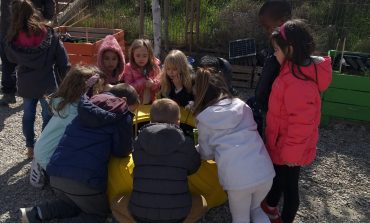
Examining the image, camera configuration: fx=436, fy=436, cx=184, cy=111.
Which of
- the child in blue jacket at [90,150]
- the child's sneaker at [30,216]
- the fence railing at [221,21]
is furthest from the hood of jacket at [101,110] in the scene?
the fence railing at [221,21]

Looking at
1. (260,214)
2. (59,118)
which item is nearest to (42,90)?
(59,118)

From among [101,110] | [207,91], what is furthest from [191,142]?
[101,110]

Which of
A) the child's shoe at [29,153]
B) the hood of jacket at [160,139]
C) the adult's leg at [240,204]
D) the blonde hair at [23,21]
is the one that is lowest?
the child's shoe at [29,153]

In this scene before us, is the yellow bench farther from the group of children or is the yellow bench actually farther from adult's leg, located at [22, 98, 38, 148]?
adult's leg, located at [22, 98, 38, 148]

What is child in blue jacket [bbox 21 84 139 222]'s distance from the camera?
3127mm

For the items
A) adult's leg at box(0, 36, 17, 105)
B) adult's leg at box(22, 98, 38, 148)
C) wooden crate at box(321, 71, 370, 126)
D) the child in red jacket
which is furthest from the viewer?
adult's leg at box(0, 36, 17, 105)

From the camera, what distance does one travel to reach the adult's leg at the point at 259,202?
10.2 ft

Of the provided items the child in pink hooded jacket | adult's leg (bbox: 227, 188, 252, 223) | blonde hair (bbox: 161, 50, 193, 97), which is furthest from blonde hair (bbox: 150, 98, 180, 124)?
the child in pink hooded jacket

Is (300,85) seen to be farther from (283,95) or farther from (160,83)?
(160,83)

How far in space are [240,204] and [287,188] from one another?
44cm

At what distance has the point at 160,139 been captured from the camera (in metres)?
2.88

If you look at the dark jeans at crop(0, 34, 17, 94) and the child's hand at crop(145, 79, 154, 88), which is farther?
the dark jeans at crop(0, 34, 17, 94)

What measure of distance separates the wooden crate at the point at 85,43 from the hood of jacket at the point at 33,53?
1.66 meters

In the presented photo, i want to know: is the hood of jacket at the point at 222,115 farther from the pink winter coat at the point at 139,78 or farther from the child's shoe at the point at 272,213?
the pink winter coat at the point at 139,78
